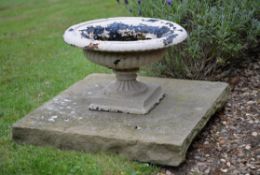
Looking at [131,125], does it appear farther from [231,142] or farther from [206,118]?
[231,142]

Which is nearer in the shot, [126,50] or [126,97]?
[126,50]

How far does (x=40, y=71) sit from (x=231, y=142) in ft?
12.9

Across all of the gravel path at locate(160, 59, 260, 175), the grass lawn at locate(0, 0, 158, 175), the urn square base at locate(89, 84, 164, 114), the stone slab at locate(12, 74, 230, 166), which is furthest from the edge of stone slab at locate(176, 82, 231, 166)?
the urn square base at locate(89, 84, 164, 114)

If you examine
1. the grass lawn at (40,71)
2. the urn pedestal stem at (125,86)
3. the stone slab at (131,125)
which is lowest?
the grass lawn at (40,71)

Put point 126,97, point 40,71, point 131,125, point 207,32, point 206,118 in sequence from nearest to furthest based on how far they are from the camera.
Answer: point 131,125, point 206,118, point 126,97, point 207,32, point 40,71

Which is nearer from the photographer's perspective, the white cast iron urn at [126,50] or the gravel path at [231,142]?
the gravel path at [231,142]

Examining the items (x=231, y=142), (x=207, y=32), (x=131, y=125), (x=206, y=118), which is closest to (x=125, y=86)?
(x=131, y=125)

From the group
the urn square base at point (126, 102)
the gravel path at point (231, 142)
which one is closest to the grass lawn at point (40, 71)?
the gravel path at point (231, 142)

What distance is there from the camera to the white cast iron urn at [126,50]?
4.95 meters

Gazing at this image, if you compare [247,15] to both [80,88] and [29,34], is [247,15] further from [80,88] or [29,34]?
[29,34]

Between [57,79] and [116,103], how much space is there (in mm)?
2404

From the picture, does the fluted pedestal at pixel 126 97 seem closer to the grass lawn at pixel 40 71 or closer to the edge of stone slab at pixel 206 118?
the edge of stone slab at pixel 206 118

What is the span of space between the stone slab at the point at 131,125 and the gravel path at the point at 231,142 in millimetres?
156

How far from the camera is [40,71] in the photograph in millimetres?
8172
